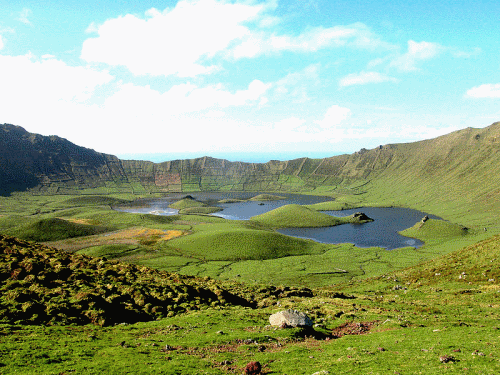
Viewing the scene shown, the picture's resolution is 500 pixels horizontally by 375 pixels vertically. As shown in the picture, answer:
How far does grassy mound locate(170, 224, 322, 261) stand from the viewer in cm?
13738

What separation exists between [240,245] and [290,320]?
365 feet

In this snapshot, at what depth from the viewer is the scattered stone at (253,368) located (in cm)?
2284

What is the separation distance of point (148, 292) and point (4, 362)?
23573mm

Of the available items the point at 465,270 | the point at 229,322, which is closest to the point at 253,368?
the point at 229,322

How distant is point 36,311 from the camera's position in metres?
32.3

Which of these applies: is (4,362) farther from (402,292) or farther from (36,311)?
(402,292)

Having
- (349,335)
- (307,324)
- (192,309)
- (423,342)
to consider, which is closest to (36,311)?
(192,309)

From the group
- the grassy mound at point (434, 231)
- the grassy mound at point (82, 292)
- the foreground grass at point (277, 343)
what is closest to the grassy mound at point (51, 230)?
the grassy mound at point (82, 292)

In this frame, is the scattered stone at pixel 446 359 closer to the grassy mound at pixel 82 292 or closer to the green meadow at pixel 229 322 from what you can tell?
the green meadow at pixel 229 322

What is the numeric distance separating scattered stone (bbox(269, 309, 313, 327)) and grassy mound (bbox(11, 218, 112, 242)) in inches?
6386

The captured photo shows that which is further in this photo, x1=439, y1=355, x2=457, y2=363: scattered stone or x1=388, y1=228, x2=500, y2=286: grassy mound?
x1=388, y1=228, x2=500, y2=286: grassy mound

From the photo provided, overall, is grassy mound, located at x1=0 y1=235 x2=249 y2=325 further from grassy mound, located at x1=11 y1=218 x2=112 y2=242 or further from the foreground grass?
grassy mound, located at x1=11 y1=218 x2=112 y2=242

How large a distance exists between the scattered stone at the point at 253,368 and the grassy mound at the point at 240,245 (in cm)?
11119

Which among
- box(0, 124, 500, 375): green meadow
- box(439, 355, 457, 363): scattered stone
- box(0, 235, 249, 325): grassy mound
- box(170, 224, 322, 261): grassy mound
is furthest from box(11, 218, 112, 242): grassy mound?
box(439, 355, 457, 363): scattered stone
